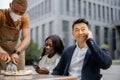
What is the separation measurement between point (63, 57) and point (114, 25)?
3910cm

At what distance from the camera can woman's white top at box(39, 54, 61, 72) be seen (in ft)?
9.48

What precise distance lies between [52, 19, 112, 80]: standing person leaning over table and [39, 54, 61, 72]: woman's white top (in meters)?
0.62

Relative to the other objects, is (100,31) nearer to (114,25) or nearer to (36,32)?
(114,25)

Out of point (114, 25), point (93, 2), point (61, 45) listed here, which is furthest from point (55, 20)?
point (61, 45)

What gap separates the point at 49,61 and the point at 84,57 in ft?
2.69

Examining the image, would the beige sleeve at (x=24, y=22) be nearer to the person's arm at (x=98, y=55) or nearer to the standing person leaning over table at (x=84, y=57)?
the standing person leaning over table at (x=84, y=57)

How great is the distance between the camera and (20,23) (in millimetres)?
2504

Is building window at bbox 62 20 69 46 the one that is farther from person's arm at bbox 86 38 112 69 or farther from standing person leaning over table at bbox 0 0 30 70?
person's arm at bbox 86 38 112 69

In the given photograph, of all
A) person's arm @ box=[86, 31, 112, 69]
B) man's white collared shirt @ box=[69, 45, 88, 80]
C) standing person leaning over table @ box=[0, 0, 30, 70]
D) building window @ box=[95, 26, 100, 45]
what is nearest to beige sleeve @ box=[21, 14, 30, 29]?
standing person leaning over table @ box=[0, 0, 30, 70]

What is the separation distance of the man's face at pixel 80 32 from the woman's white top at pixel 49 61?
75cm

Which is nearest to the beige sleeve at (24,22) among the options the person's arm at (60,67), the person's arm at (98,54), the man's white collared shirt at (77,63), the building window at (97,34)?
the person's arm at (60,67)

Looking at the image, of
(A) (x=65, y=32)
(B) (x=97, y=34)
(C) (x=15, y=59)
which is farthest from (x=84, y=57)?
(B) (x=97, y=34)

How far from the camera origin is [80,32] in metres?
2.12

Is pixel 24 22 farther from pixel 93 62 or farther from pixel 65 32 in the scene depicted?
pixel 65 32
